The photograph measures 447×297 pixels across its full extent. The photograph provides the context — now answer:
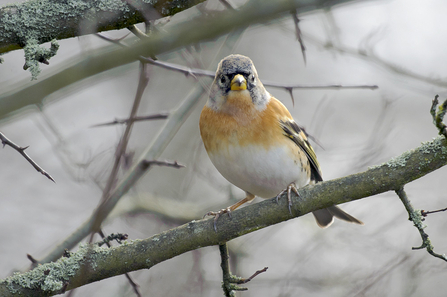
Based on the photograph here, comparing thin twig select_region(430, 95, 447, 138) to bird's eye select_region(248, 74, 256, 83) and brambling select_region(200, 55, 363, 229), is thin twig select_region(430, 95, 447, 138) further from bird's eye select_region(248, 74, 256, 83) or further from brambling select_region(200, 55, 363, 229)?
bird's eye select_region(248, 74, 256, 83)

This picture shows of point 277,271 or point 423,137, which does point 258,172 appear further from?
point 423,137

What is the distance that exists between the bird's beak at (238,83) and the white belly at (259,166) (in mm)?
539

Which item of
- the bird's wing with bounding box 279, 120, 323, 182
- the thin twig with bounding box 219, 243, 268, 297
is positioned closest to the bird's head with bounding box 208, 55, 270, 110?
the bird's wing with bounding box 279, 120, 323, 182

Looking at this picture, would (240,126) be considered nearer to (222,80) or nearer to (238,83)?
(238,83)

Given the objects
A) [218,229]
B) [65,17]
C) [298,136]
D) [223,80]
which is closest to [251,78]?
[223,80]

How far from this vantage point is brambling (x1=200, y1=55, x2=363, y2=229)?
3.76m

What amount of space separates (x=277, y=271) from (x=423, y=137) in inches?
159

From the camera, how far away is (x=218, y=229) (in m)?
3.13

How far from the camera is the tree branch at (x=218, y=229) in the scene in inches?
111

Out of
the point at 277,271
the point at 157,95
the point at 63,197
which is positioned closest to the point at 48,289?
the point at 63,197

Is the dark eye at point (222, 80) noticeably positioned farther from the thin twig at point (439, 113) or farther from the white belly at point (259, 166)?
the thin twig at point (439, 113)

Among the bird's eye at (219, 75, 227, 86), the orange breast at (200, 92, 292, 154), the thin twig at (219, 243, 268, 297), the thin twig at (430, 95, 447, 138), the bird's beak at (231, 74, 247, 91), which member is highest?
the bird's eye at (219, 75, 227, 86)

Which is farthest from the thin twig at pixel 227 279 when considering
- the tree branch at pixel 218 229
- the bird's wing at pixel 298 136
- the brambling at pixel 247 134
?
the bird's wing at pixel 298 136

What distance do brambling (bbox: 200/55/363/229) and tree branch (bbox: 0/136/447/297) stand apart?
2.04ft
